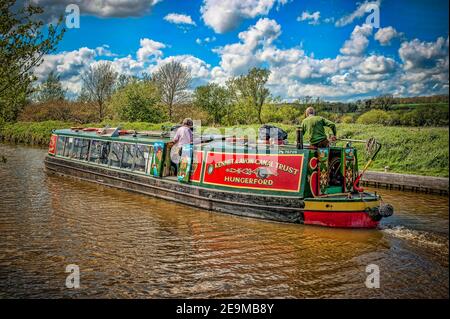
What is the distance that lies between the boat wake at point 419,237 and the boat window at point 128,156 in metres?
8.24

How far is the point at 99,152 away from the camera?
1405cm

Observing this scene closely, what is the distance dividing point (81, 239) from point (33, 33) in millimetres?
4123

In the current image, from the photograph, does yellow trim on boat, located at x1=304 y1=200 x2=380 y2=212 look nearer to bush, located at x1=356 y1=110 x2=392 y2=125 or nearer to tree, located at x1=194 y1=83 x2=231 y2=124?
bush, located at x1=356 y1=110 x2=392 y2=125

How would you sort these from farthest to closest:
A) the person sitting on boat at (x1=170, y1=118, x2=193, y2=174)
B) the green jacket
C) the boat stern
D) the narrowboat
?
the person sitting on boat at (x1=170, y1=118, x2=193, y2=174) < the green jacket < the narrowboat < the boat stern

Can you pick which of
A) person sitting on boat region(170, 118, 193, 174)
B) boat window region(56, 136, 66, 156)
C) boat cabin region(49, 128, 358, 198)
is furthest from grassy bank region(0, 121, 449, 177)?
person sitting on boat region(170, 118, 193, 174)

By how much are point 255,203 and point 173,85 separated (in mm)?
30478

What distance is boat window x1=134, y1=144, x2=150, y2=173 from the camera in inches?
469

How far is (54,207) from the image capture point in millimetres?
9906

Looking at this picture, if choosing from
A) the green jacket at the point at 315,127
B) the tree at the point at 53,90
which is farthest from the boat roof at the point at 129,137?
the tree at the point at 53,90

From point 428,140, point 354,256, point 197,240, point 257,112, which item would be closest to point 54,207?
point 197,240

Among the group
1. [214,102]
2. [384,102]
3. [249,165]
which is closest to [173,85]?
[214,102]

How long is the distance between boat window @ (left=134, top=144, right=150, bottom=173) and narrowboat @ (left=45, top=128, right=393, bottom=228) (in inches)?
1.3

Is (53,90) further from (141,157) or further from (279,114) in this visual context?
(141,157)
